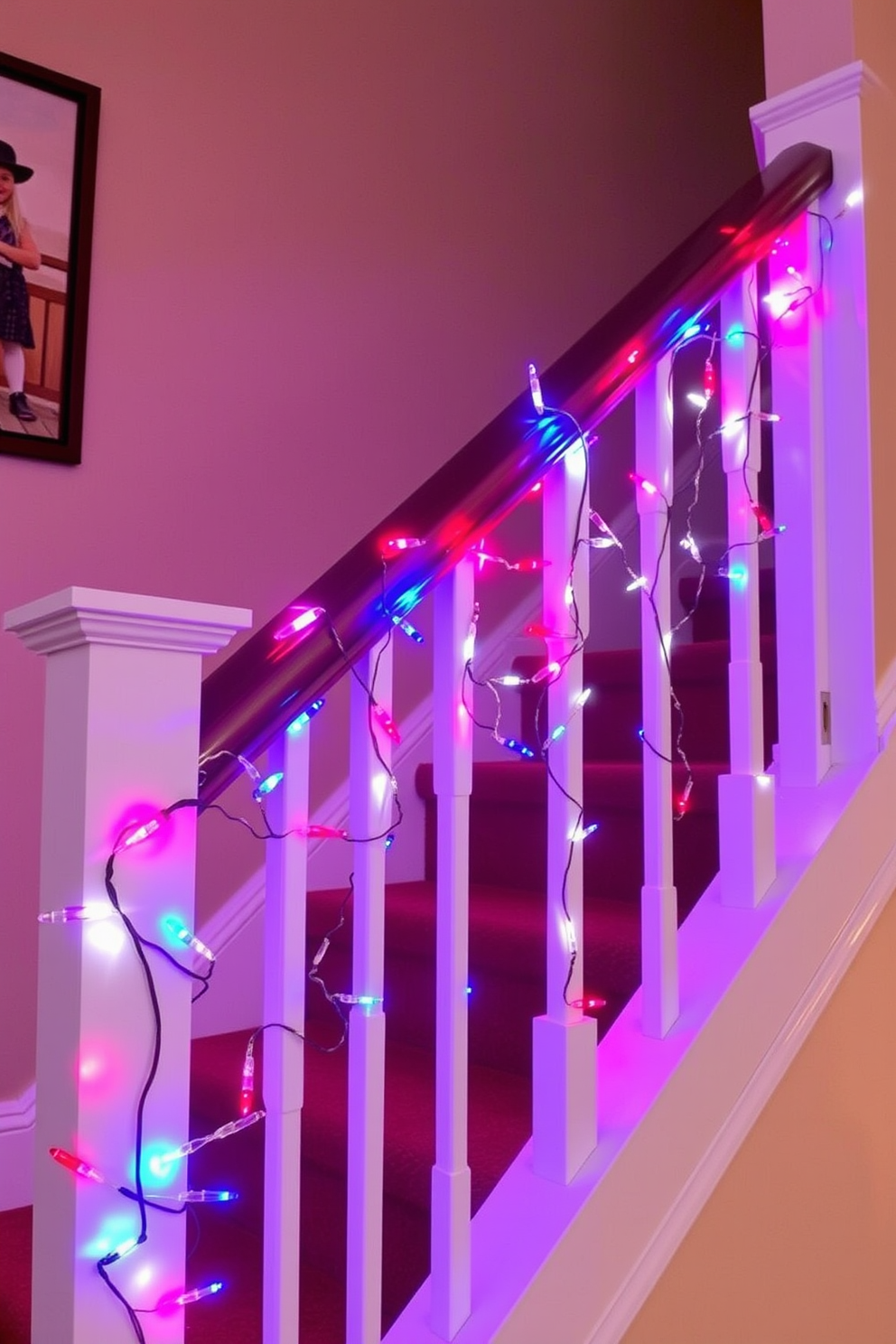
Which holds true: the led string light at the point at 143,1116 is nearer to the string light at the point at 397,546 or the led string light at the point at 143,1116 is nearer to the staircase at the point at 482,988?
the string light at the point at 397,546

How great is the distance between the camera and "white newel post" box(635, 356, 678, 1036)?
1.22 m

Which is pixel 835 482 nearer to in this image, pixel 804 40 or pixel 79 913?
pixel 804 40

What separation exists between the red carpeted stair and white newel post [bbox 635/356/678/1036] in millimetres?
199

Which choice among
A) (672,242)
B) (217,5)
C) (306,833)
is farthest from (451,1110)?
(672,242)

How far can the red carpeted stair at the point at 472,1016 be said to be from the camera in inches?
54.1

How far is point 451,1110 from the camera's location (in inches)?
41.6

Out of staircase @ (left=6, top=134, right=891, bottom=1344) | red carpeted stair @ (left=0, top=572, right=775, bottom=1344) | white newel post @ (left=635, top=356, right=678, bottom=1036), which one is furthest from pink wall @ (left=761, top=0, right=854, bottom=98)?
red carpeted stair @ (left=0, top=572, right=775, bottom=1344)

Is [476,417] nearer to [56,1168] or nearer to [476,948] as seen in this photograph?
[476,948]

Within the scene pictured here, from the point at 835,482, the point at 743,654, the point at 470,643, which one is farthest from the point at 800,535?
the point at 470,643

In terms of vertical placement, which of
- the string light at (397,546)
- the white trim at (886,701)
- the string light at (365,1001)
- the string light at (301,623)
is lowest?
the string light at (365,1001)

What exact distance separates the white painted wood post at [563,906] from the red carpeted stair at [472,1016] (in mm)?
211

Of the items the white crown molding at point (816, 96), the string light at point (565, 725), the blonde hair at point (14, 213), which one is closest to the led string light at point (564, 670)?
the string light at point (565, 725)

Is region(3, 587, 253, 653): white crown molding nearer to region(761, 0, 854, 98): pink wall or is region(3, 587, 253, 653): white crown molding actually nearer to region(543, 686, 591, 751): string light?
region(543, 686, 591, 751): string light

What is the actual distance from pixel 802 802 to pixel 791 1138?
40cm
